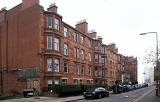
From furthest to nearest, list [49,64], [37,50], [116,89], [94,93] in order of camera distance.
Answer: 1. [116,89]
2. [49,64]
3. [37,50]
4. [94,93]

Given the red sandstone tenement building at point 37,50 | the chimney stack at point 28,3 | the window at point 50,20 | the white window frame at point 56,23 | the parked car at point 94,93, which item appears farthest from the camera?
the white window frame at point 56,23

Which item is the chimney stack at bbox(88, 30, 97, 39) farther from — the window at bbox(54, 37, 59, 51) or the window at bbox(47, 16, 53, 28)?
the window at bbox(47, 16, 53, 28)

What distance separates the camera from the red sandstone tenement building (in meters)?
26.9

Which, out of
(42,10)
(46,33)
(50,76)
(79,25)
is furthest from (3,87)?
(79,25)

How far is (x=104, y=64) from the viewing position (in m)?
46.5

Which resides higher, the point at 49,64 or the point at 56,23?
the point at 56,23

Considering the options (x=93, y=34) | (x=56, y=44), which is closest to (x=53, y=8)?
(x=56, y=44)

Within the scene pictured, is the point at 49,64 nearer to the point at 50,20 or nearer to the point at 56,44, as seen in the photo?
the point at 56,44

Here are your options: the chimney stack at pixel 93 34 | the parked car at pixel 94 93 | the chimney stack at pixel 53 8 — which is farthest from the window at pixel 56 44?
the chimney stack at pixel 93 34

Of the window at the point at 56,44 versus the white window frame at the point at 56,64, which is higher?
the window at the point at 56,44

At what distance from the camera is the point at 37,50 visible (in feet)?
87.7

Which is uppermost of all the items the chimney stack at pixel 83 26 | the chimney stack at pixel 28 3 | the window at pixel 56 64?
the chimney stack at pixel 28 3

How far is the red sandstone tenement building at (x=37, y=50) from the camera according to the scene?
26.9 m

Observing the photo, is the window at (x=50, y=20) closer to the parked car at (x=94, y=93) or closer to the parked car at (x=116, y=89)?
the parked car at (x=94, y=93)
